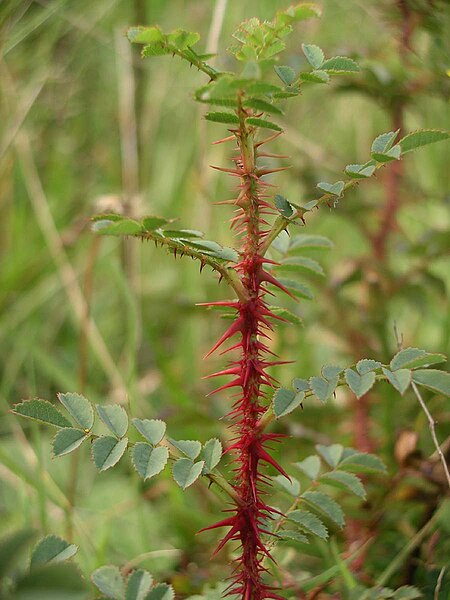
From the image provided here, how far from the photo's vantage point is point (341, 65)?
66 cm

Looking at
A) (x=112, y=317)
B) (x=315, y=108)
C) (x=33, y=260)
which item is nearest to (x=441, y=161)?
(x=315, y=108)

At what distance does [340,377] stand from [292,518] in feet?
0.48

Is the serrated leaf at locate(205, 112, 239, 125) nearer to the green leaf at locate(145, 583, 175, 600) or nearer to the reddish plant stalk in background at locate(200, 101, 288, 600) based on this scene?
the reddish plant stalk in background at locate(200, 101, 288, 600)

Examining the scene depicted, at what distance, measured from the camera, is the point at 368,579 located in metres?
0.95

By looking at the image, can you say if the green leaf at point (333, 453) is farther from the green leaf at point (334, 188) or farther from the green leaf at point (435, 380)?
the green leaf at point (334, 188)

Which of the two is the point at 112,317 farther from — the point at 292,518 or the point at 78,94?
the point at 292,518

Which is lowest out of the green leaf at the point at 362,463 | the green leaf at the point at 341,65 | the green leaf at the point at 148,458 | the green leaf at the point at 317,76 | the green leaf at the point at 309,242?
the green leaf at the point at 362,463

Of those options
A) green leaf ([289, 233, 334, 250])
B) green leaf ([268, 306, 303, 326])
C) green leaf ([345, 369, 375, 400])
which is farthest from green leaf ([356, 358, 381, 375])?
green leaf ([289, 233, 334, 250])

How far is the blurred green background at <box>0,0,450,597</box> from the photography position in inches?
47.1

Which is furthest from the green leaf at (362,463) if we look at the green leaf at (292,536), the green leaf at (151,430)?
the green leaf at (151,430)

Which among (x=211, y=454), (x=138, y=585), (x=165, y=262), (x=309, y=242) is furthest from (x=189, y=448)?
(x=165, y=262)

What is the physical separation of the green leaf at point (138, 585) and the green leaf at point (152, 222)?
0.95ft

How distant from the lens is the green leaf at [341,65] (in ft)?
→ 2.15

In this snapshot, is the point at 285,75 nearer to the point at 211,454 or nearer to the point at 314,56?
the point at 314,56
